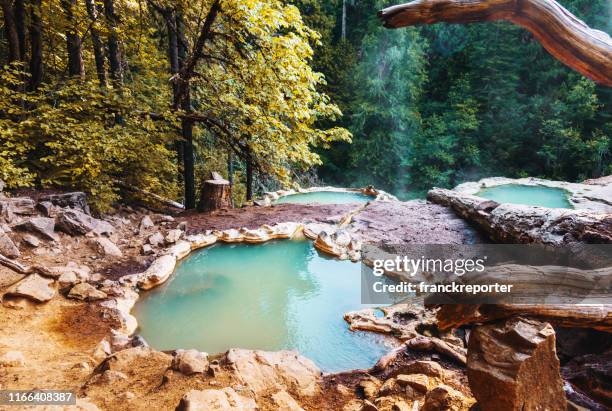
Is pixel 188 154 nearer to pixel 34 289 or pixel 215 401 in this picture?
pixel 34 289

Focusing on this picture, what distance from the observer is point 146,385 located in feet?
7.75

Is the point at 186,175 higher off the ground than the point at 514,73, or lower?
lower

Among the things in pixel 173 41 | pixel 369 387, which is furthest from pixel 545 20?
pixel 173 41

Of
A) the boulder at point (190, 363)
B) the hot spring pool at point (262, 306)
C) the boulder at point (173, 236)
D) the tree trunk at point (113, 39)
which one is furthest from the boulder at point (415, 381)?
the tree trunk at point (113, 39)

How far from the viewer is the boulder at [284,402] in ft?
7.26

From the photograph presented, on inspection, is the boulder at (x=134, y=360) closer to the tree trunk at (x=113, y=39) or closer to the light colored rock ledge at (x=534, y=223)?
the light colored rock ledge at (x=534, y=223)

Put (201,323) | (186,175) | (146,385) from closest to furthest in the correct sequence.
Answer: (146,385) → (201,323) → (186,175)

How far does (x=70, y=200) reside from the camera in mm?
5234

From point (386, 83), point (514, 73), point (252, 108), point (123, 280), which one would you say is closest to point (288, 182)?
point (252, 108)

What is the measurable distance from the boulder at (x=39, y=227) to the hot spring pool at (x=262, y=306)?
1649 mm

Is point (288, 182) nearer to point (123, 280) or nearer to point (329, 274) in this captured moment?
point (329, 274)

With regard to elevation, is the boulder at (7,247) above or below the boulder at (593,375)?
above

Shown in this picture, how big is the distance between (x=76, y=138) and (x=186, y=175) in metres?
2.57

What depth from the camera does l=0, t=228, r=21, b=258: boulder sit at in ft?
12.7
